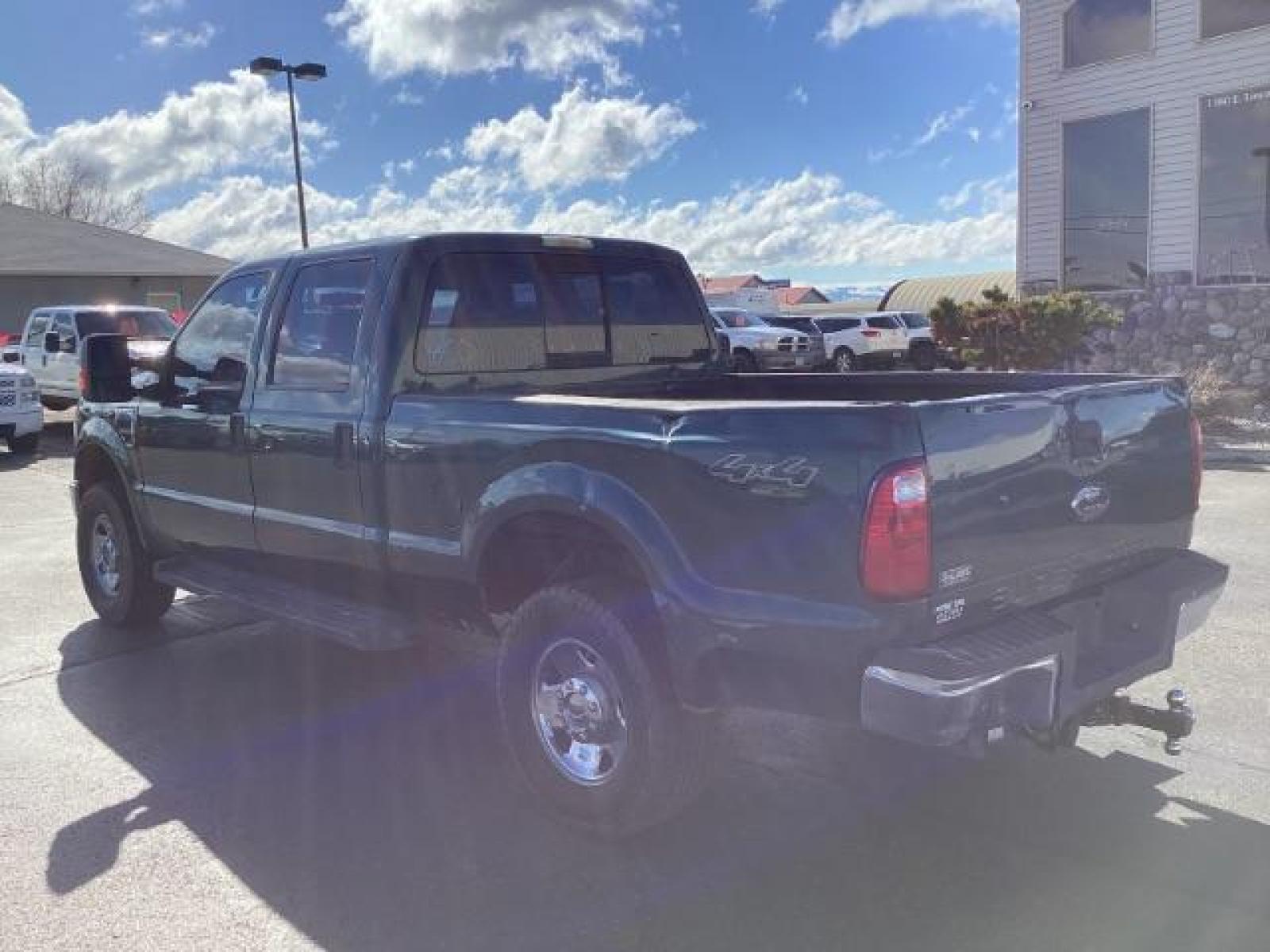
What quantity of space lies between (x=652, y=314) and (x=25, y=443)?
42.1 ft

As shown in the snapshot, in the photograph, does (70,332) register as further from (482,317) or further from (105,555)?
(482,317)

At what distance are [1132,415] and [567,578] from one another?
1862 millimetres

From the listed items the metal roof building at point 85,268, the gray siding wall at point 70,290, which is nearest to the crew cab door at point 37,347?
the gray siding wall at point 70,290

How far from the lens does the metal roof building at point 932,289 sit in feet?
160

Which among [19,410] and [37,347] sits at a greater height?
[37,347]

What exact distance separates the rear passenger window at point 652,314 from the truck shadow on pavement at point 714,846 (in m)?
1.64

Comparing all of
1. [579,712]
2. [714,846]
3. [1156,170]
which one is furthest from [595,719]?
[1156,170]

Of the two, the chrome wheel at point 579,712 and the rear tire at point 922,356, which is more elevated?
the rear tire at point 922,356

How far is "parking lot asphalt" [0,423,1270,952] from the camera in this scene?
125 inches

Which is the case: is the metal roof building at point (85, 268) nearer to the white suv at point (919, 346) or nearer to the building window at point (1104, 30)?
the white suv at point (919, 346)

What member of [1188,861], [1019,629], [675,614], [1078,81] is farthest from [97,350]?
[1078,81]

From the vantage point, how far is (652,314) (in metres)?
5.18

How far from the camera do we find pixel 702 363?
539cm

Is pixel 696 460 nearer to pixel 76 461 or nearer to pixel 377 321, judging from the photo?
pixel 377 321
